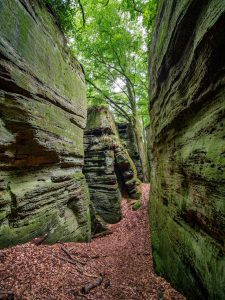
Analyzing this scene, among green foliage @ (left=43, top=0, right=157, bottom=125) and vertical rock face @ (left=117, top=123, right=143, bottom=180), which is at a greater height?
green foliage @ (left=43, top=0, right=157, bottom=125)

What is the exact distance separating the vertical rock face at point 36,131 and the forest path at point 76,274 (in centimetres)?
43

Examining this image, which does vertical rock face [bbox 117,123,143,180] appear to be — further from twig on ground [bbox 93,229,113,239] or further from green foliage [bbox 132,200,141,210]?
twig on ground [bbox 93,229,113,239]

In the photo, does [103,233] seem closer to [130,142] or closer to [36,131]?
[36,131]

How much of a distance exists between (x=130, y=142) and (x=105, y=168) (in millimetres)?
5625

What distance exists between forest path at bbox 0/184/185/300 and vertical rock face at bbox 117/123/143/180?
9.20 metres

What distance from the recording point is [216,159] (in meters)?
2.35

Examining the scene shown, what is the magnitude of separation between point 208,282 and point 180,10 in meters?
4.13

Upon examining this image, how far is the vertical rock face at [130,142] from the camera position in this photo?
15.1 metres

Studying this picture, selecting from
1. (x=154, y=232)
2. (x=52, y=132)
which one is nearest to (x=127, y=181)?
(x=154, y=232)

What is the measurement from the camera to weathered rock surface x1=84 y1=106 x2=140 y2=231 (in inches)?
401

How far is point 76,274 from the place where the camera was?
3.99m

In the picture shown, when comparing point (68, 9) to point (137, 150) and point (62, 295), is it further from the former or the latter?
point (137, 150)

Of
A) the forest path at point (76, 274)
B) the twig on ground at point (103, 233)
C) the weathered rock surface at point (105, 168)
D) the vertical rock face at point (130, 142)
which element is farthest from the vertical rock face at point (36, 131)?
the vertical rock face at point (130, 142)

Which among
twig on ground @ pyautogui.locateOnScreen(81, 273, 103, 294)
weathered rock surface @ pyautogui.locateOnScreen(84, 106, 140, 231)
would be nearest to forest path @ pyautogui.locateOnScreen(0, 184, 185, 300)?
twig on ground @ pyautogui.locateOnScreen(81, 273, 103, 294)
